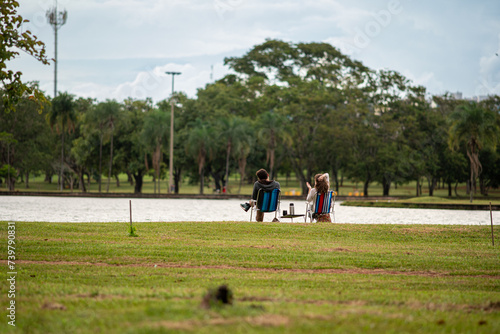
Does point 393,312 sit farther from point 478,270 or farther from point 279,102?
Result: point 279,102

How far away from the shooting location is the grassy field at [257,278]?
4.43m

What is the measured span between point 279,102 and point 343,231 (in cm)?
4490

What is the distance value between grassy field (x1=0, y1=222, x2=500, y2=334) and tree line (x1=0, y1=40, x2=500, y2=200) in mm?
38576

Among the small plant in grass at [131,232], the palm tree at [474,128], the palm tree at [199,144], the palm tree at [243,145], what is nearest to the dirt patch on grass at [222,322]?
the small plant in grass at [131,232]

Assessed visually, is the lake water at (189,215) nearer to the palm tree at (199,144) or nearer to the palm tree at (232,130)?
the palm tree at (199,144)

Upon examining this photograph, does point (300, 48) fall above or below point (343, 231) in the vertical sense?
above

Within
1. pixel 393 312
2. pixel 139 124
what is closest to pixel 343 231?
pixel 393 312

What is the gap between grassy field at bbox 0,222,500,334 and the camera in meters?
4.43

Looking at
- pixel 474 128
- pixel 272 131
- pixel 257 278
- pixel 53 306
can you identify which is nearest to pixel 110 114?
pixel 272 131

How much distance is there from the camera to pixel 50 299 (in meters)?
5.41

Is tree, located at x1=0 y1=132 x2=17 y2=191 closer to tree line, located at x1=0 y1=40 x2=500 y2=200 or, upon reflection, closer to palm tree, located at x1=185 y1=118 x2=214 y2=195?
tree line, located at x1=0 y1=40 x2=500 y2=200

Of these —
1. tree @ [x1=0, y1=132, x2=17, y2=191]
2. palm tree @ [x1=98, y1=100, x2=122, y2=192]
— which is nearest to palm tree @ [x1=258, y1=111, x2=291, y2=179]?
palm tree @ [x1=98, y1=100, x2=122, y2=192]

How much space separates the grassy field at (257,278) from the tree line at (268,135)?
127ft

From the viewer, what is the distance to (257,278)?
7195mm
